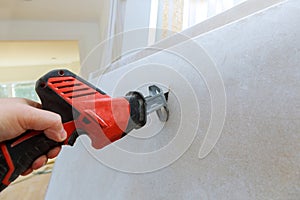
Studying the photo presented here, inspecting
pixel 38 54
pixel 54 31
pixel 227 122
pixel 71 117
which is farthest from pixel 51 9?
pixel 227 122

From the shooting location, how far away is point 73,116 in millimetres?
434

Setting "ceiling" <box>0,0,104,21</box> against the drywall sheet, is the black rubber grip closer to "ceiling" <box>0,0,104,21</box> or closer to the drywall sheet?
the drywall sheet

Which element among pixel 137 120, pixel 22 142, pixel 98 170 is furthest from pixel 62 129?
pixel 98 170

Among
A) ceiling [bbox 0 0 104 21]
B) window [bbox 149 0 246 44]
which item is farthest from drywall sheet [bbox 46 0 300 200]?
ceiling [bbox 0 0 104 21]

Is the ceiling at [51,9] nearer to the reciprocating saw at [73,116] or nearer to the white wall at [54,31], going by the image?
the white wall at [54,31]

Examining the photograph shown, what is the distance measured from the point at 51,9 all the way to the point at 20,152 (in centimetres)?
215

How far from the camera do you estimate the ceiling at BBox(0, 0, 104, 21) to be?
6.74 ft

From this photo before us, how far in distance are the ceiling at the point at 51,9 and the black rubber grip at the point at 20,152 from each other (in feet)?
6.02

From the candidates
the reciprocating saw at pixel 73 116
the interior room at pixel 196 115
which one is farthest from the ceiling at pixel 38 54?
the reciprocating saw at pixel 73 116

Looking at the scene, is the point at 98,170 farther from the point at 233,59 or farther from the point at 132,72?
the point at 233,59

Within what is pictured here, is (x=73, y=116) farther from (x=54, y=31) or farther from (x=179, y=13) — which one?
(x=54, y=31)

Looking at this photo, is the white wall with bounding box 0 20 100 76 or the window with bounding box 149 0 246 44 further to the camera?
the white wall with bounding box 0 20 100 76

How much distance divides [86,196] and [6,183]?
0.46m

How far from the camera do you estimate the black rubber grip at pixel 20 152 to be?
356 mm
